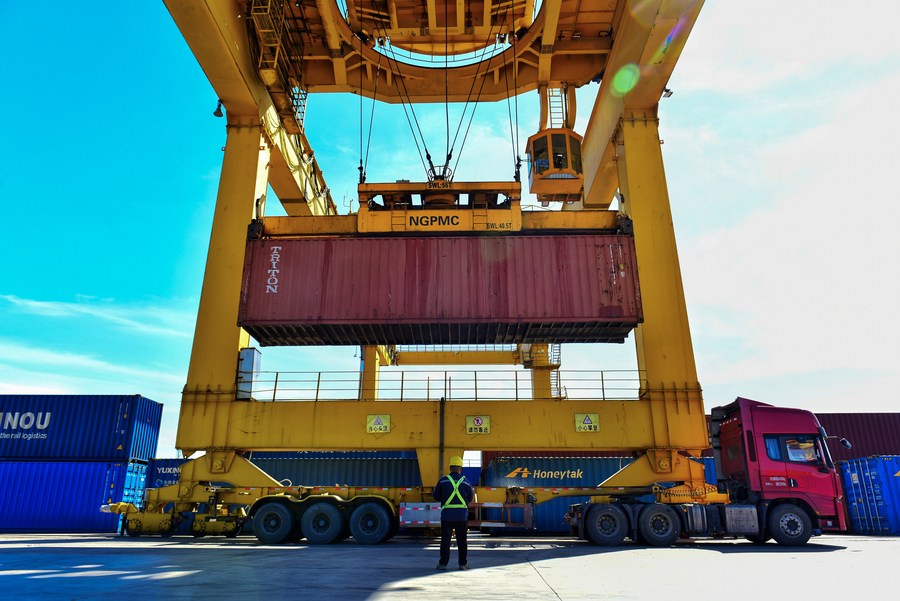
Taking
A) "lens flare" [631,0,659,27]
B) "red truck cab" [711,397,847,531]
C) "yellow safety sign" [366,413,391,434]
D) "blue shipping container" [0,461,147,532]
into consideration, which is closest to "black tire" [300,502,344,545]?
"yellow safety sign" [366,413,391,434]

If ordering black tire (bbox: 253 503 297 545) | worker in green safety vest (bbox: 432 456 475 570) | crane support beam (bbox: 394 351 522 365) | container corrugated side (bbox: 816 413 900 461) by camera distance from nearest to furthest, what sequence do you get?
worker in green safety vest (bbox: 432 456 475 570), black tire (bbox: 253 503 297 545), container corrugated side (bbox: 816 413 900 461), crane support beam (bbox: 394 351 522 365)

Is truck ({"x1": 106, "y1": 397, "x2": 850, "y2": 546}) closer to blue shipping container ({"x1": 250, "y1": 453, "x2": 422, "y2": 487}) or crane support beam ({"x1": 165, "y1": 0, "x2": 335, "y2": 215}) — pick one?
blue shipping container ({"x1": 250, "y1": 453, "x2": 422, "y2": 487})

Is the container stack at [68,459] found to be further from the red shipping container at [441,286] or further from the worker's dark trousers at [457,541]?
the worker's dark trousers at [457,541]

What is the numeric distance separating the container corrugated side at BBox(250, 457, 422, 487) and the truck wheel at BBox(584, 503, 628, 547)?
798 centimetres

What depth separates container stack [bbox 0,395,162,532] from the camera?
61.1ft

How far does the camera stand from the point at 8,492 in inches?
739

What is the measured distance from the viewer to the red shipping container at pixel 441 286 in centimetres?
1412

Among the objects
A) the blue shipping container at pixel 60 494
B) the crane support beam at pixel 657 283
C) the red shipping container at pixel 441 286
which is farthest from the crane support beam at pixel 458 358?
the crane support beam at pixel 657 283

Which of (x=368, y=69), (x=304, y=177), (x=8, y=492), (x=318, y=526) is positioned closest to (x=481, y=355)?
(x=304, y=177)

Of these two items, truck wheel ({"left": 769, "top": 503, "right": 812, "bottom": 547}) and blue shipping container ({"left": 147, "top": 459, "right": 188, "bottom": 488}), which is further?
blue shipping container ({"left": 147, "top": 459, "right": 188, "bottom": 488})

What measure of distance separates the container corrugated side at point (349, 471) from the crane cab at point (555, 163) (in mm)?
9747

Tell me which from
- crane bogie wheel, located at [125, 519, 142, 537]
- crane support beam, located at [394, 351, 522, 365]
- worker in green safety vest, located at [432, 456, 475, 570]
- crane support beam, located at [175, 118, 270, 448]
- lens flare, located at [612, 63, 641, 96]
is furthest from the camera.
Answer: crane support beam, located at [394, 351, 522, 365]

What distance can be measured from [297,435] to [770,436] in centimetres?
1043

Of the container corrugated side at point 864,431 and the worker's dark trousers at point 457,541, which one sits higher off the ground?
the container corrugated side at point 864,431
